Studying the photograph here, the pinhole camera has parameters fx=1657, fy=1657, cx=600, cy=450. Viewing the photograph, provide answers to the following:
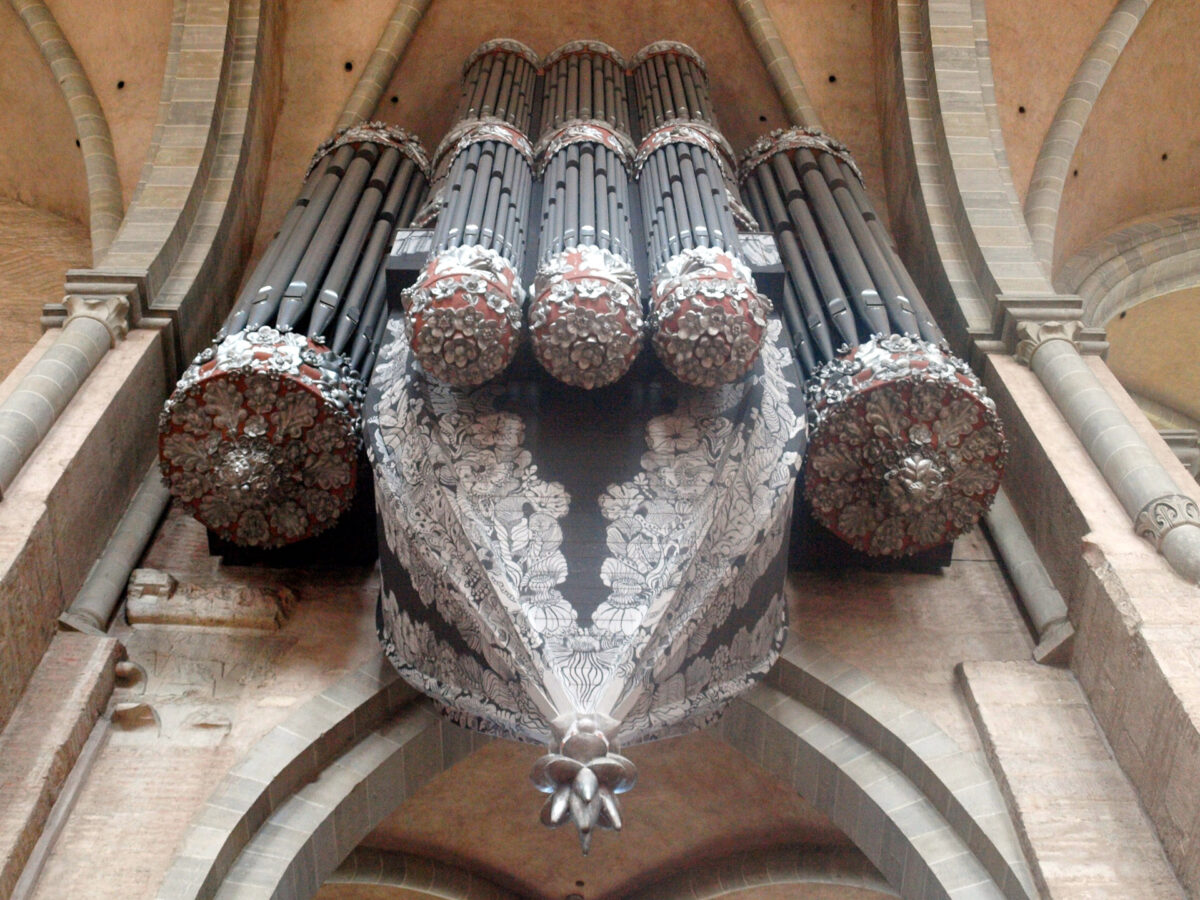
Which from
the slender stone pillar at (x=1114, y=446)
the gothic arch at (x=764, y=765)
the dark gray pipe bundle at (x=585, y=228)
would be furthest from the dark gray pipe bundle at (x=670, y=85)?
the gothic arch at (x=764, y=765)

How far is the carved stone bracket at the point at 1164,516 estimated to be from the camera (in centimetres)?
596

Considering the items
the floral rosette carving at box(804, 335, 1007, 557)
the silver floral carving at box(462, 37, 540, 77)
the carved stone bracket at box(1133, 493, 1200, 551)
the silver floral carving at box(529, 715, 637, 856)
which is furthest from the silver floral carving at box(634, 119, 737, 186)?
the silver floral carving at box(529, 715, 637, 856)

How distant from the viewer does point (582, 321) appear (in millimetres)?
5742

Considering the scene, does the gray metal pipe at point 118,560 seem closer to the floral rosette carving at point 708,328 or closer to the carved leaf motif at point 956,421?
the floral rosette carving at point 708,328

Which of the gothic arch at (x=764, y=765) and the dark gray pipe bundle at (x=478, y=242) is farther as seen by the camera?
the dark gray pipe bundle at (x=478, y=242)

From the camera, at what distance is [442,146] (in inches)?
325

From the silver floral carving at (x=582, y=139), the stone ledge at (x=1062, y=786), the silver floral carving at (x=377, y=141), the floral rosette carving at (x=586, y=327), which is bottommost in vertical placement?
the stone ledge at (x=1062, y=786)

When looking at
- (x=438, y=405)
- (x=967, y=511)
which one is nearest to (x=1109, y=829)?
(x=967, y=511)

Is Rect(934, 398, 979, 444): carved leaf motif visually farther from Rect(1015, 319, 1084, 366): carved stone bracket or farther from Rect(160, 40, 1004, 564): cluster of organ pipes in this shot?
Rect(1015, 319, 1084, 366): carved stone bracket

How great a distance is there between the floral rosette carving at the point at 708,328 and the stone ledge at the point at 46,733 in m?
2.34

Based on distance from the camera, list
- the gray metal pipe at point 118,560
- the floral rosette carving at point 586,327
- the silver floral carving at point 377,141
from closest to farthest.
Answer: the floral rosette carving at point 586,327 → the gray metal pipe at point 118,560 → the silver floral carving at point 377,141

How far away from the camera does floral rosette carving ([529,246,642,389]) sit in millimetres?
5734

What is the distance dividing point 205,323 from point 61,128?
312 centimetres

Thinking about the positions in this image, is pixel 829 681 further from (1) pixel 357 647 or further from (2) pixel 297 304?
(2) pixel 297 304
